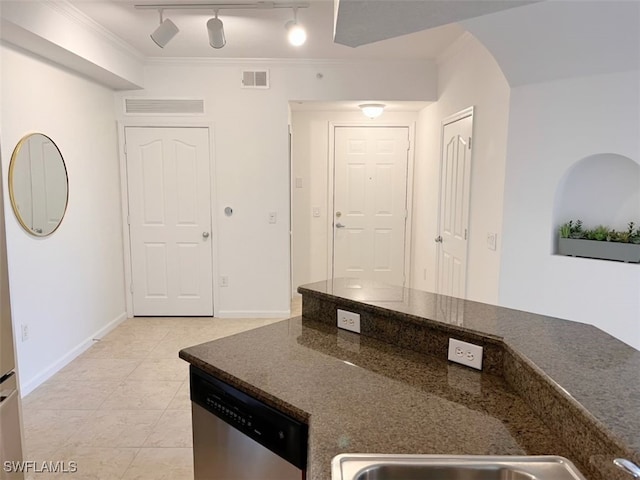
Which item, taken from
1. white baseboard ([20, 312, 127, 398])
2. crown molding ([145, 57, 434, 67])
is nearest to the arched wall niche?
crown molding ([145, 57, 434, 67])

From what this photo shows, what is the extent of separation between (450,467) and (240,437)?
0.72 metres

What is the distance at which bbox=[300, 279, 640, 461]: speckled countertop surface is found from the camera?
2.95 feet

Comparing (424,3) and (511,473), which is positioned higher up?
(424,3)

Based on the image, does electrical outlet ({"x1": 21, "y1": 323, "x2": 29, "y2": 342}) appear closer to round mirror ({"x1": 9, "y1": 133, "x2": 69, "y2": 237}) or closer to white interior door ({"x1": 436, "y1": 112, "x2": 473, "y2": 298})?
round mirror ({"x1": 9, "y1": 133, "x2": 69, "y2": 237})

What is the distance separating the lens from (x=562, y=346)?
1235mm

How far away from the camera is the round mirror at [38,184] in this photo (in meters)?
2.88

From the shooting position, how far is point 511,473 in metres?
0.89

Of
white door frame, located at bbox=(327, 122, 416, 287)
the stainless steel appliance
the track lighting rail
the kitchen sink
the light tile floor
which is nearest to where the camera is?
the kitchen sink

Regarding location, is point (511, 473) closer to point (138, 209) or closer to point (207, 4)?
point (207, 4)

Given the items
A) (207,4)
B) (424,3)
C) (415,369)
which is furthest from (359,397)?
(207,4)

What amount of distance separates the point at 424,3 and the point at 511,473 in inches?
60.0

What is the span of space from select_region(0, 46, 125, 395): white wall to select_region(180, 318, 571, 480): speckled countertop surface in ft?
7.02

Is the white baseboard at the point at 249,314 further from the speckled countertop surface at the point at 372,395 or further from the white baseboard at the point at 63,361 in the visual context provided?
the speckled countertop surface at the point at 372,395

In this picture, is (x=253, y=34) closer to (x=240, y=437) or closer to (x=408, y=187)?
(x=408, y=187)
